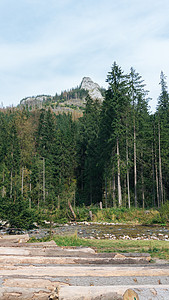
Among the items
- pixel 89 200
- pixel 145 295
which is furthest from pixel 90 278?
pixel 89 200

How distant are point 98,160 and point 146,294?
34.8 m

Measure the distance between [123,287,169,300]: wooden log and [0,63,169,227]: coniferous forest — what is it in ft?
41.9

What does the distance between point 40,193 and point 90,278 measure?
130 ft

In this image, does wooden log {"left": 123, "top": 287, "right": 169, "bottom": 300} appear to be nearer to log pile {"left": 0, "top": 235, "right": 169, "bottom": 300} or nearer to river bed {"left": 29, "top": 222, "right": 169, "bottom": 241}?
log pile {"left": 0, "top": 235, "right": 169, "bottom": 300}

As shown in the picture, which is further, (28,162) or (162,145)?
(28,162)

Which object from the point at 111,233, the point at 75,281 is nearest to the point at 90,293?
the point at 75,281

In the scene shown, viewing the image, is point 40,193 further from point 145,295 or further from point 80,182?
point 145,295

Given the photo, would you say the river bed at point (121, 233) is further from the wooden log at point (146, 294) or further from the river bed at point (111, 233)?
the wooden log at point (146, 294)

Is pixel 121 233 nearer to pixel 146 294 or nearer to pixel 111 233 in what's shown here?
pixel 111 233

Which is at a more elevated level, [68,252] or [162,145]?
[162,145]

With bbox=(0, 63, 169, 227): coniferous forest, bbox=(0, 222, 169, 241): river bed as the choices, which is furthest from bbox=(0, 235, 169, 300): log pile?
bbox=(0, 63, 169, 227): coniferous forest

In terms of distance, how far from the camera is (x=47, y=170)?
47.3m

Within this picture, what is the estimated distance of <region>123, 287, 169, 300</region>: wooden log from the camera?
2.92 meters

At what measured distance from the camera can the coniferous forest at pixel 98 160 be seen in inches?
1152
